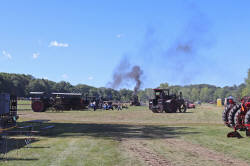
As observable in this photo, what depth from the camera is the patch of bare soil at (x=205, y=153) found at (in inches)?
339

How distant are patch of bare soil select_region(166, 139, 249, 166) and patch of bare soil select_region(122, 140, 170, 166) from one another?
4.11ft

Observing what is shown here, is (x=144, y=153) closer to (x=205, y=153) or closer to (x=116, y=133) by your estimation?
(x=205, y=153)

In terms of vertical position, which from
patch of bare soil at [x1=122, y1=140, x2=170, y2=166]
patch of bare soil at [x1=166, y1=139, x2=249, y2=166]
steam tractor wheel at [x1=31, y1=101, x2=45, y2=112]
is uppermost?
steam tractor wheel at [x1=31, y1=101, x2=45, y2=112]

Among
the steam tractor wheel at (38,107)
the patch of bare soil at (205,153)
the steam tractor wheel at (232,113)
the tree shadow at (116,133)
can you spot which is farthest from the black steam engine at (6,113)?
the steam tractor wheel at (38,107)

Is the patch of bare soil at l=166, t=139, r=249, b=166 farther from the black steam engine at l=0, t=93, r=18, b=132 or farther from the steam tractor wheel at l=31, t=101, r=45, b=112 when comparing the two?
the steam tractor wheel at l=31, t=101, r=45, b=112

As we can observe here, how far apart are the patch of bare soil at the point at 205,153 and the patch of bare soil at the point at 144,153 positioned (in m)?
1.25

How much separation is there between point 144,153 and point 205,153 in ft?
6.43

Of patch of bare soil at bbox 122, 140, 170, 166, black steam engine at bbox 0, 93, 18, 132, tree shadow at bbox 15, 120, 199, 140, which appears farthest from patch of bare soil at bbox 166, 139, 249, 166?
black steam engine at bbox 0, 93, 18, 132

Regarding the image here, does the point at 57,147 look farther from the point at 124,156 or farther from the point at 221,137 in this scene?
the point at 221,137

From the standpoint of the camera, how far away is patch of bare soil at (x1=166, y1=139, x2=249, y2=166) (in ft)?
28.2

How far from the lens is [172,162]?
8.46m

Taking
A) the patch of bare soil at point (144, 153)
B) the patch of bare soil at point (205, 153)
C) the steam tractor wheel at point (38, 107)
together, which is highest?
the steam tractor wheel at point (38, 107)

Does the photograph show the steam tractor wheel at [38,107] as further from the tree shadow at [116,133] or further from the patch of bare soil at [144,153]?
the patch of bare soil at [144,153]

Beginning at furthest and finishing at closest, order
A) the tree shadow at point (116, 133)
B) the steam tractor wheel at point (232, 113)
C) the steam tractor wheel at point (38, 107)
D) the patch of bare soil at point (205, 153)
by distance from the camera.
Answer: the steam tractor wheel at point (38, 107) < the steam tractor wheel at point (232, 113) < the tree shadow at point (116, 133) < the patch of bare soil at point (205, 153)
